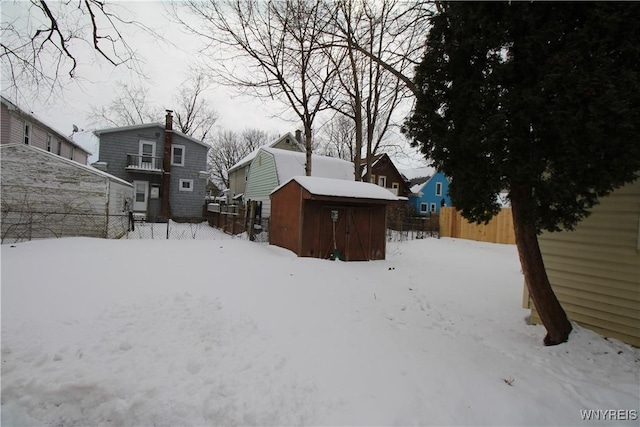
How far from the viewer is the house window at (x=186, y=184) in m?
21.9

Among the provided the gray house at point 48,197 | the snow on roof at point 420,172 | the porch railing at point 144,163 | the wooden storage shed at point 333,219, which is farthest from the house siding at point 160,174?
the snow on roof at point 420,172

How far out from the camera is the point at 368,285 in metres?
7.11

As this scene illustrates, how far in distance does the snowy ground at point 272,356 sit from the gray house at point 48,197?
5.03 m

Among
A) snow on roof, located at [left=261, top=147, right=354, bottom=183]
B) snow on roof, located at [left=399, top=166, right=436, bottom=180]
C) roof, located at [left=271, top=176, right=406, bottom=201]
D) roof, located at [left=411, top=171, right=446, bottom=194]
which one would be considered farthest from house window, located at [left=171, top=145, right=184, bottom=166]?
snow on roof, located at [left=399, top=166, right=436, bottom=180]

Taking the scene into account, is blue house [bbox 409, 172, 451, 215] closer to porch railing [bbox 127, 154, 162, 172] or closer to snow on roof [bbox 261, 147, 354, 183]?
snow on roof [bbox 261, 147, 354, 183]

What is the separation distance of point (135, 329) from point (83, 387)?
1151 mm

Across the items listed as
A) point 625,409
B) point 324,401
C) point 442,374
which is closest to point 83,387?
point 324,401

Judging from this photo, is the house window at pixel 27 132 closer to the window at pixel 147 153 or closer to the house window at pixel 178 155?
the window at pixel 147 153

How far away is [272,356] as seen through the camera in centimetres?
357

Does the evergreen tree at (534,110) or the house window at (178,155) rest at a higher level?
the house window at (178,155)

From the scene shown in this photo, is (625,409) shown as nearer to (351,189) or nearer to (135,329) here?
(135,329)

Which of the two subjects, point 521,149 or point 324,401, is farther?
point 521,149

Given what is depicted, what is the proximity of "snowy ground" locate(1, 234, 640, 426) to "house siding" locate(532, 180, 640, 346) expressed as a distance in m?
0.51

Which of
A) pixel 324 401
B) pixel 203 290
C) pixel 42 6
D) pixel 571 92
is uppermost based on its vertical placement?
pixel 42 6
